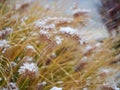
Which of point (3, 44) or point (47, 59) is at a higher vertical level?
point (3, 44)

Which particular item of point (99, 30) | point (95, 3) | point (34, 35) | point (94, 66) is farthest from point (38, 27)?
point (95, 3)

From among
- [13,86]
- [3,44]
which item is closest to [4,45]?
[3,44]

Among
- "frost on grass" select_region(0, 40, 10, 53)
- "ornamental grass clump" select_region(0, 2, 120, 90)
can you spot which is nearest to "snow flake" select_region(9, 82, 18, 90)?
"ornamental grass clump" select_region(0, 2, 120, 90)

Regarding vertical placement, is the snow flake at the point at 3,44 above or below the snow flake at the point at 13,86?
above

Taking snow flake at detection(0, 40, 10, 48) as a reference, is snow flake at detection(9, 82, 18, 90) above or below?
below

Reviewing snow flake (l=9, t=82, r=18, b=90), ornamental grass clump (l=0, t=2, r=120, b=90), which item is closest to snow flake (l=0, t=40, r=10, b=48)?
ornamental grass clump (l=0, t=2, r=120, b=90)

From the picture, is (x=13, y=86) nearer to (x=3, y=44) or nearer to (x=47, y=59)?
(x=3, y=44)

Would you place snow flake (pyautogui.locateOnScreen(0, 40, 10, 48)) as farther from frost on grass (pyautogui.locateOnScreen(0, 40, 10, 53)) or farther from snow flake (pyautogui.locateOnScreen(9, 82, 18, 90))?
snow flake (pyautogui.locateOnScreen(9, 82, 18, 90))

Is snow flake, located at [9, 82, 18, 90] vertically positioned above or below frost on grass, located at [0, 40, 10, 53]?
below

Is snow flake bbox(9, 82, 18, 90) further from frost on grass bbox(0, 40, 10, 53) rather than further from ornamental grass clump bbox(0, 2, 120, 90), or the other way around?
frost on grass bbox(0, 40, 10, 53)

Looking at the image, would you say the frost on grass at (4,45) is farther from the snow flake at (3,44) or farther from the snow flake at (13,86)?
the snow flake at (13,86)

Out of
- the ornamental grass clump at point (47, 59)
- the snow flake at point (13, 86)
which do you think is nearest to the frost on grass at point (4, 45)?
the ornamental grass clump at point (47, 59)
